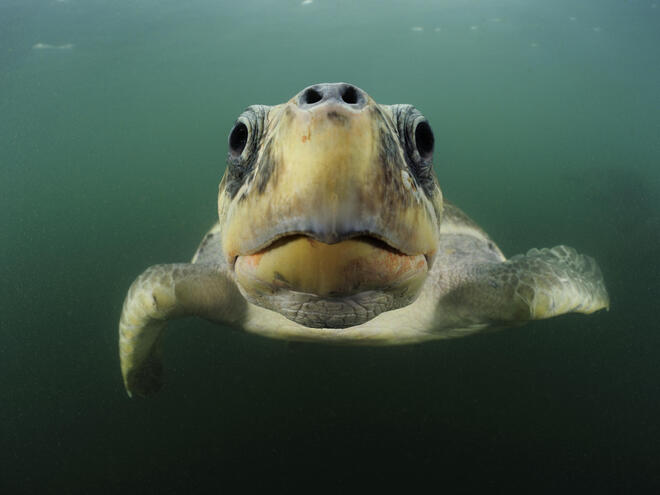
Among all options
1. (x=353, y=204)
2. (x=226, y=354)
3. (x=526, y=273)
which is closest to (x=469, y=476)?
(x=526, y=273)

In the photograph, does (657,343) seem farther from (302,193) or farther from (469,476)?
(302,193)

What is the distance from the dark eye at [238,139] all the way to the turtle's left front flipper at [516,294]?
1.34 metres

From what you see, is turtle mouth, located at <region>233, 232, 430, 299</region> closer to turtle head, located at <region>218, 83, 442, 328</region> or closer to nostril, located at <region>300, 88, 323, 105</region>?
turtle head, located at <region>218, 83, 442, 328</region>

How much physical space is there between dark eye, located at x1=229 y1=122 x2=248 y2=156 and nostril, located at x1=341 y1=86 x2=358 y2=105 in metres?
0.32

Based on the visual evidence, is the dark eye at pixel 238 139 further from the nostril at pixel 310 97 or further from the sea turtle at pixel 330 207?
the nostril at pixel 310 97

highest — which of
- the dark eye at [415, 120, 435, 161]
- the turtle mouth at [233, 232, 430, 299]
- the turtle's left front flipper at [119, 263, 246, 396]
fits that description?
the dark eye at [415, 120, 435, 161]

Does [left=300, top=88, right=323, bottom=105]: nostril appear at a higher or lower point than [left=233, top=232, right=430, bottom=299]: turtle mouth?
higher

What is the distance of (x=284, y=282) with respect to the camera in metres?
0.80

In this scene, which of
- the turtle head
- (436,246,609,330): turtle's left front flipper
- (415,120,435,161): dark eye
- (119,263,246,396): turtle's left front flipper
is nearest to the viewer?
the turtle head

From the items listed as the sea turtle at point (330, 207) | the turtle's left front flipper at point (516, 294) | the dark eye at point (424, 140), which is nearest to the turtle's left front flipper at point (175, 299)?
the sea turtle at point (330, 207)

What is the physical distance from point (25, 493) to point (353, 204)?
134 inches

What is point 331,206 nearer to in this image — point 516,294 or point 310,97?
point 310,97

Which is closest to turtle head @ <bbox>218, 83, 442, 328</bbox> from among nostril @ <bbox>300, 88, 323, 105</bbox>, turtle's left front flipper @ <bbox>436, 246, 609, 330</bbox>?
nostril @ <bbox>300, 88, 323, 105</bbox>

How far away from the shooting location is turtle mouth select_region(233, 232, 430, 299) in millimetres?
713
